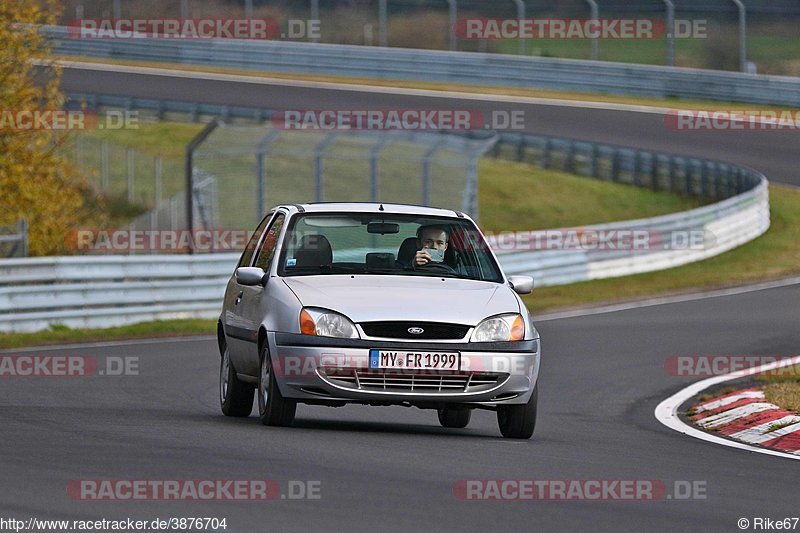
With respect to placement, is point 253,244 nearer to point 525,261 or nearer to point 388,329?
point 388,329

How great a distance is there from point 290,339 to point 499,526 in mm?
3312

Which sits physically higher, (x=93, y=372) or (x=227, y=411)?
(x=227, y=411)

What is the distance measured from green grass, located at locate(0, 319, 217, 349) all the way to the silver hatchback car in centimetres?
900

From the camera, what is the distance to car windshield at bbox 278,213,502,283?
10375 mm

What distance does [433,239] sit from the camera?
10648 mm

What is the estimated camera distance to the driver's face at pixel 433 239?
1062cm

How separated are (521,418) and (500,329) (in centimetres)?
67

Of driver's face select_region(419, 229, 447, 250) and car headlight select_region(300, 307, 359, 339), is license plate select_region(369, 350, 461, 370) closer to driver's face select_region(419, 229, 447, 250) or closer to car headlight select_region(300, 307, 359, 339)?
car headlight select_region(300, 307, 359, 339)

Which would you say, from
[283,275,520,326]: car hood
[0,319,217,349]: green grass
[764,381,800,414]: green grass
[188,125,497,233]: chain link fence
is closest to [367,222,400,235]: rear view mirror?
[283,275,520,326]: car hood

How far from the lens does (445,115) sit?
125ft

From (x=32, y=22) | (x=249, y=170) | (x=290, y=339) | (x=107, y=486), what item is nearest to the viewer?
(x=107, y=486)

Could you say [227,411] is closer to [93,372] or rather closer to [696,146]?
[93,372]

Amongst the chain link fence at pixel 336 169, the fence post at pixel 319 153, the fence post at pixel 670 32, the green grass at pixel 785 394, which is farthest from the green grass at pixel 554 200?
the green grass at pixel 785 394

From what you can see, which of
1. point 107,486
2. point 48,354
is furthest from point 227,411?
point 48,354
